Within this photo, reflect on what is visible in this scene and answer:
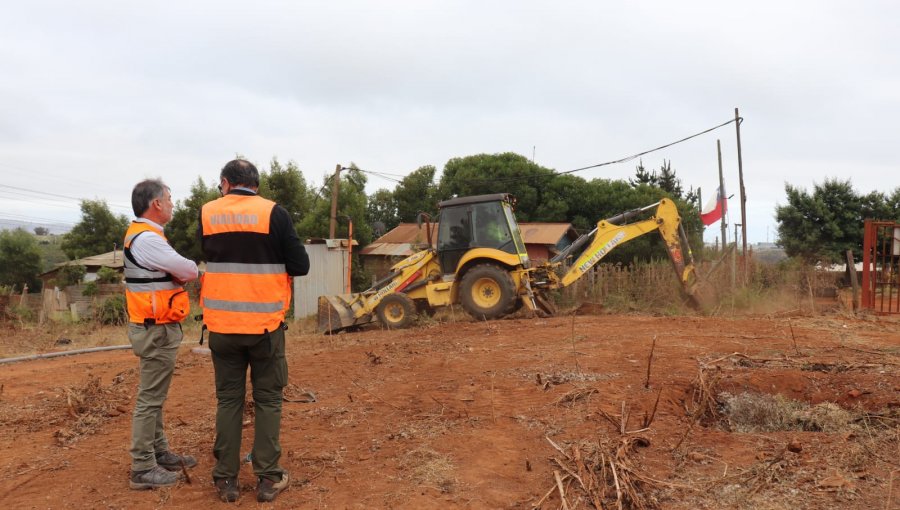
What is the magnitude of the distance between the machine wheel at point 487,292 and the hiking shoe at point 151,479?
784 centimetres

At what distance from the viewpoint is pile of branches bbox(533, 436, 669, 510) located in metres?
3.11

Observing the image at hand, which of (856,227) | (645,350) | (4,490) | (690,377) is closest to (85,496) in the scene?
(4,490)

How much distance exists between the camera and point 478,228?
1141 centimetres

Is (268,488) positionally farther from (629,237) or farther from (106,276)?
(106,276)

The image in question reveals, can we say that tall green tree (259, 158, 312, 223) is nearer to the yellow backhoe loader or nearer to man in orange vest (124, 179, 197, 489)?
the yellow backhoe loader

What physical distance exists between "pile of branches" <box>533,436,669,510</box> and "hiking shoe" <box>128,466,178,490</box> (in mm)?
2020

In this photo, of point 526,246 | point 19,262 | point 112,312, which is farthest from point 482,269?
point 19,262

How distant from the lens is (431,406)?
491cm

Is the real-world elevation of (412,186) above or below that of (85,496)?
above

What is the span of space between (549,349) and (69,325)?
12.7 meters

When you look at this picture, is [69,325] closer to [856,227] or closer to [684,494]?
[684,494]

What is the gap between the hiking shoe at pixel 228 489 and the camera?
10.8 ft

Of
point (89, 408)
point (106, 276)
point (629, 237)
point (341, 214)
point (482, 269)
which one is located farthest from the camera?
point (341, 214)

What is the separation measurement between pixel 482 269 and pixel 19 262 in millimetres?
32570
